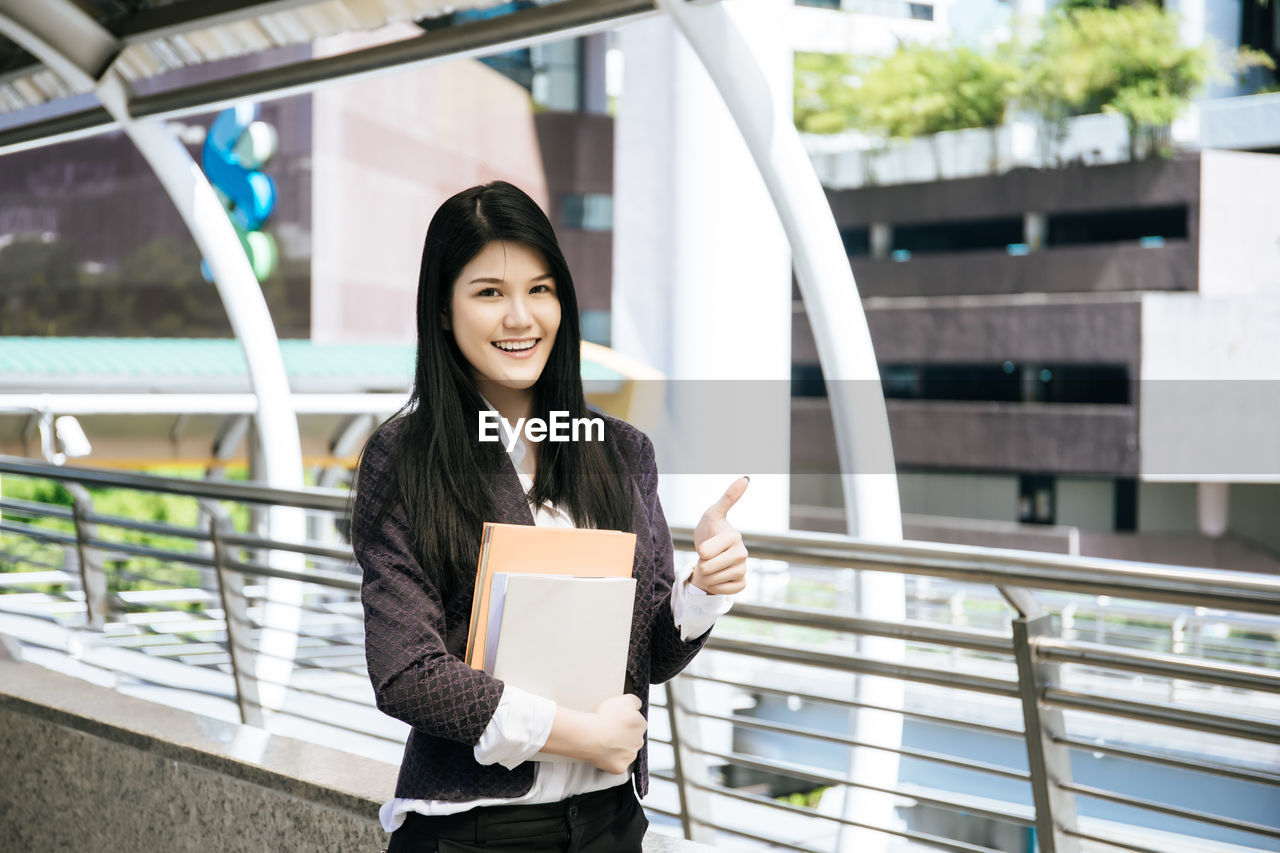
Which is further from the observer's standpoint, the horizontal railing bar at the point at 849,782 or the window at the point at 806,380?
the window at the point at 806,380

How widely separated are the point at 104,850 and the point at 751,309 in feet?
19.9

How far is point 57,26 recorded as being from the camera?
5953 mm

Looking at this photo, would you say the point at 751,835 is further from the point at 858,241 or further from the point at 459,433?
the point at 858,241

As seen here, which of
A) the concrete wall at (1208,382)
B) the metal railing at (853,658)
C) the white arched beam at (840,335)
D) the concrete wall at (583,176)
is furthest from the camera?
the concrete wall at (583,176)

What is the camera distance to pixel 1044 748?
2.76 m

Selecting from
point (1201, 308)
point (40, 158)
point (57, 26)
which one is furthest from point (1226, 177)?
point (57, 26)

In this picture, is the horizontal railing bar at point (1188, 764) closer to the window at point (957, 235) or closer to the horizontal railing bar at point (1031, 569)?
the horizontal railing bar at point (1031, 569)

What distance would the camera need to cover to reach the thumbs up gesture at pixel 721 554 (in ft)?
5.36

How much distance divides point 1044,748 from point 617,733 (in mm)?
1502

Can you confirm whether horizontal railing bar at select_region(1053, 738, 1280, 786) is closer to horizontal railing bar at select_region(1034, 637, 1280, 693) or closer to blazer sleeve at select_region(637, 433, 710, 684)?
horizontal railing bar at select_region(1034, 637, 1280, 693)

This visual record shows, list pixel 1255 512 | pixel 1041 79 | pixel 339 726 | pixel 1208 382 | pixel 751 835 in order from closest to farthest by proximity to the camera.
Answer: pixel 751 835 → pixel 339 726 → pixel 1208 382 → pixel 1255 512 → pixel 1041 79

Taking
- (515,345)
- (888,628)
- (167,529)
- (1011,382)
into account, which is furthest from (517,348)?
(1011,382)

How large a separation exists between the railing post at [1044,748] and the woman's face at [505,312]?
4.57ft

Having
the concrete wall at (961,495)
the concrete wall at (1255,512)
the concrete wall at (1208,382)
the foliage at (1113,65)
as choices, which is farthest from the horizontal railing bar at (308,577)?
the foliage at (1113,65)
